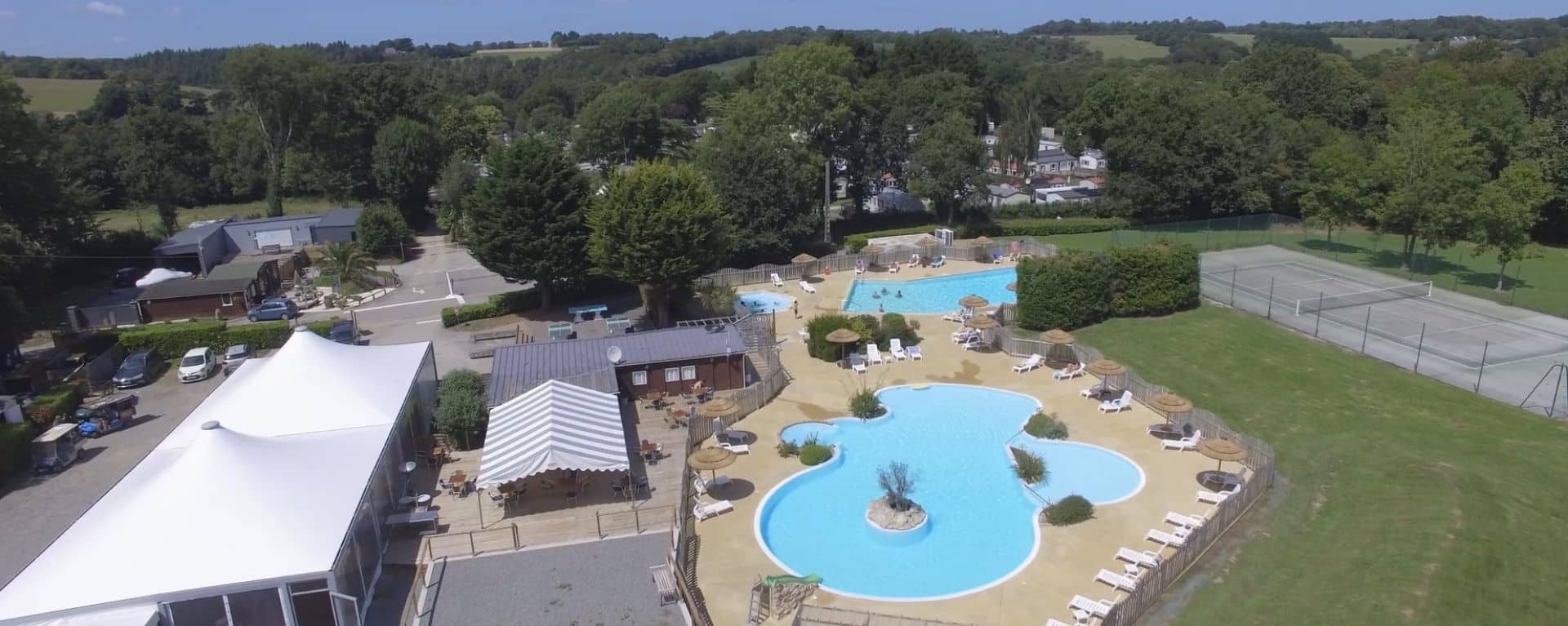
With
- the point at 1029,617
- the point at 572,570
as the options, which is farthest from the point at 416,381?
the point at 1029,617

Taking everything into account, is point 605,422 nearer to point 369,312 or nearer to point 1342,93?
point 369,312

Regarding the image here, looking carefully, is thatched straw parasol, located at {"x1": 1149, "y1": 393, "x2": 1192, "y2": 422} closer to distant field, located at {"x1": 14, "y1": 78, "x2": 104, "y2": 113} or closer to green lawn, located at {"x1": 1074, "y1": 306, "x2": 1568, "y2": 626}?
green lawn, located at {"x1": 1074, "y1": 306, "x2": 1568, "y2": 626}

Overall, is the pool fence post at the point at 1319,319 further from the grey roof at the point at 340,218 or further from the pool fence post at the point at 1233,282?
the grey roof at the point at 340,218

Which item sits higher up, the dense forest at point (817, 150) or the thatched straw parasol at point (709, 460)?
the dense forest at point (817, 150)

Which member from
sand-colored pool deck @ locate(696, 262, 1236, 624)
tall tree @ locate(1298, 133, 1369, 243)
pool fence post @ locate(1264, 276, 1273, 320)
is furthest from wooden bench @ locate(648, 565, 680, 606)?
tall tree @ locate(1298, 133, 1369, 243)

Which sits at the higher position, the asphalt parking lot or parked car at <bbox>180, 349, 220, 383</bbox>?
parked car at <bbox>180, 349, 220, 383</bbox>

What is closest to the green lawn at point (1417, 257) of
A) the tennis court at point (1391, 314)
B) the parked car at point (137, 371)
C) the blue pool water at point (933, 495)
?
the tennis court at point (1391, 314)
